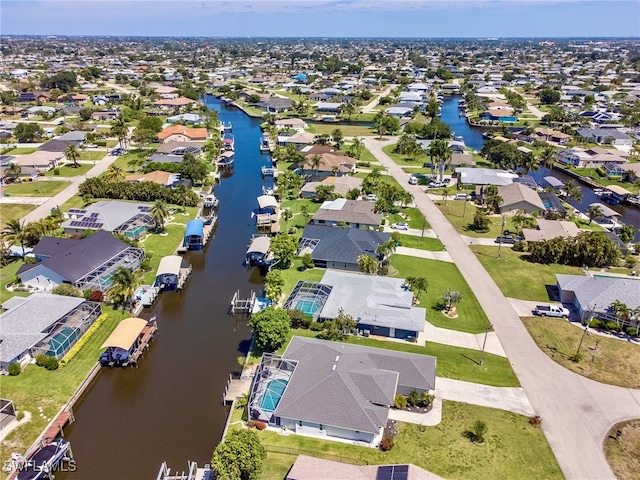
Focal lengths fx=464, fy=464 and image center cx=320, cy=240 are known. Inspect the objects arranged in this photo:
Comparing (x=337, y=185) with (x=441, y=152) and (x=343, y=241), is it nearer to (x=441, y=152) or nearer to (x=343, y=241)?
(x=441, y=152)

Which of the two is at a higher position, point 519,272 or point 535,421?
point 519,272

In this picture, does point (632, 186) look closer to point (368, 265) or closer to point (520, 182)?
point (520, 182)

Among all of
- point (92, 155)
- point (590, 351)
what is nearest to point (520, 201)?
point (590, 351)

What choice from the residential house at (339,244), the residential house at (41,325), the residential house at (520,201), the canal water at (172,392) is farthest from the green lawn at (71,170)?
the residential house at (520,201)

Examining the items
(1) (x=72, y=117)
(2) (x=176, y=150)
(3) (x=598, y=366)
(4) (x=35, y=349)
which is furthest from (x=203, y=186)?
(1) (x=72, y=117)

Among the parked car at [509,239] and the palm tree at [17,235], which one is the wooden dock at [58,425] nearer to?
the palm tree at [17,235]

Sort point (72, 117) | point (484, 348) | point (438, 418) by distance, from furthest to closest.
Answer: point (72, 117)
point (484, 348)
point (438, 418)
